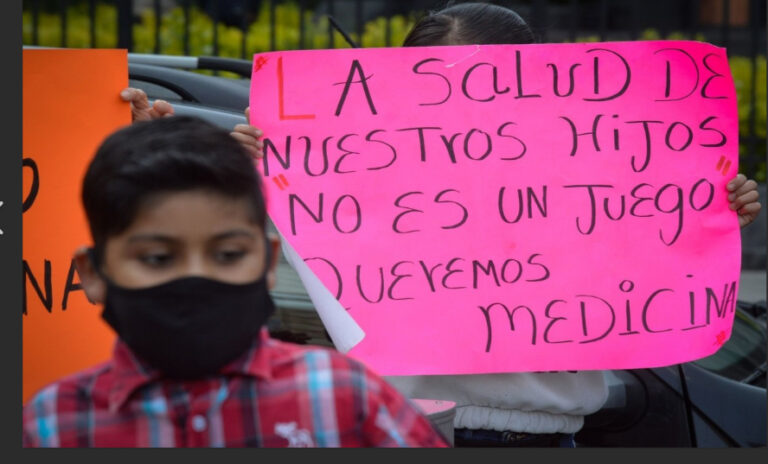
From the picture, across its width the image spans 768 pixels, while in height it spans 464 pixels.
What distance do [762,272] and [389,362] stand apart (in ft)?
19.9

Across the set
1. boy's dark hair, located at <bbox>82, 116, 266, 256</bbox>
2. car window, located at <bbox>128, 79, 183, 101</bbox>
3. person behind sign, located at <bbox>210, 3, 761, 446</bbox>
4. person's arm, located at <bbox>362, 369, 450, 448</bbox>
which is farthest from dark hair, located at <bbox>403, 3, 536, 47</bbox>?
person's arm, located at <bbox>362, 369, 450, 448</bbox>

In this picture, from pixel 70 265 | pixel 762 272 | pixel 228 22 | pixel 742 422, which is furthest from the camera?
pixel 228 22

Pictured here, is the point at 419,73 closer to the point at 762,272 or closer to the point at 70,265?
the point at 70,265

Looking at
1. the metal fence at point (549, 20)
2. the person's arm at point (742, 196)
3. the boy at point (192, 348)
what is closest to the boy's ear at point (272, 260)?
the boy at point (192, 348)

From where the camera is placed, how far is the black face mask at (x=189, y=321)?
1.41 m

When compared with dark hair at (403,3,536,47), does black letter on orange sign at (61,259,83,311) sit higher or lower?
lower

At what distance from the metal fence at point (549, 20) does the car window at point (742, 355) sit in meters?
1.07

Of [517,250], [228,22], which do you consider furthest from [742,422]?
[228,22]

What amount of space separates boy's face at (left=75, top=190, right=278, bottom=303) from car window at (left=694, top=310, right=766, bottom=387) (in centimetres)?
199

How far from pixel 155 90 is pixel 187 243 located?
2.10 meters

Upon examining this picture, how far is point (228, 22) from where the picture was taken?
9.52m

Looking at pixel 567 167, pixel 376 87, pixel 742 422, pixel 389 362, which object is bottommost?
pixel 742 422

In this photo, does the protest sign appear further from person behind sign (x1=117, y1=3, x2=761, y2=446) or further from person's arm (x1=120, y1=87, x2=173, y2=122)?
person's arm (x1=120, y1=87, x2=173, y2=122)

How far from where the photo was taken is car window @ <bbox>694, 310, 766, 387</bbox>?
10.6 ft
